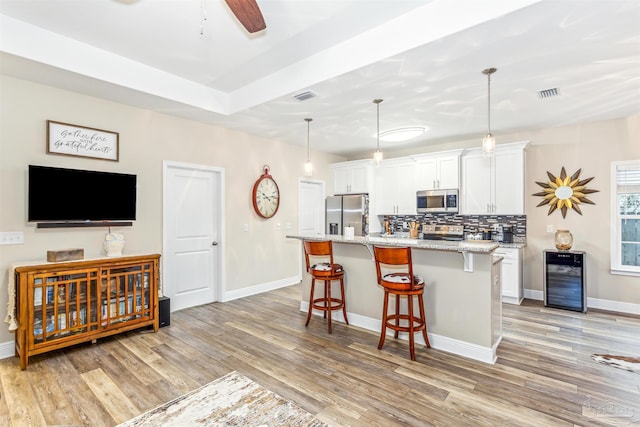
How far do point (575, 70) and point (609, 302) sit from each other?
3.44m

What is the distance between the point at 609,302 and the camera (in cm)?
450

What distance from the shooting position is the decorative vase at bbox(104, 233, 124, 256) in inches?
137

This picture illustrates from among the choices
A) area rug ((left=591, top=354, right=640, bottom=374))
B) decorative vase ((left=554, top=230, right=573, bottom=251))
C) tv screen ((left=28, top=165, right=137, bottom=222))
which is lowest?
area rug ((left=591, top=354, right=640, bottom=374))

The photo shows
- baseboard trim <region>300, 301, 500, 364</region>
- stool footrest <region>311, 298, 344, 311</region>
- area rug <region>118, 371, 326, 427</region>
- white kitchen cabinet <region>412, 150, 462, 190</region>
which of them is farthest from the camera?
white kitchen cabinet <region>412, 150, 462, 190</region>

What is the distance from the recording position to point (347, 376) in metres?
2.68

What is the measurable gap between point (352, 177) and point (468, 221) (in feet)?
7.79

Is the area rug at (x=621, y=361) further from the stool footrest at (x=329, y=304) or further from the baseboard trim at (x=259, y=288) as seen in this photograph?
the baseboard trim at (x=259, y=288)

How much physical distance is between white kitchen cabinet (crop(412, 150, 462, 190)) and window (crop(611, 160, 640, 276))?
2053 millimetres

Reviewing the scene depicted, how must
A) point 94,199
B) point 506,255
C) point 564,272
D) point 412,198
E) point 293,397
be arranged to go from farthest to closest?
point 412,198 < point 506,255 < point 564,272 < point 94,199 < point 293,397

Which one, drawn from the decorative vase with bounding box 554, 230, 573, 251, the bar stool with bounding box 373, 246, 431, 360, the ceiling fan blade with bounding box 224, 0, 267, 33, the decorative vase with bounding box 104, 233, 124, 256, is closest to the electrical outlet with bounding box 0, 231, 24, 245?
the decorative vase with bounding box 104, 233, 124, 256

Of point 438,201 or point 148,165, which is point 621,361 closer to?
point 438,201

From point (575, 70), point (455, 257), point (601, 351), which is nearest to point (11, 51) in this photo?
point (455, 257)

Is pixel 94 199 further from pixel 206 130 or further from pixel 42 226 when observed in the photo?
pixel 206 130

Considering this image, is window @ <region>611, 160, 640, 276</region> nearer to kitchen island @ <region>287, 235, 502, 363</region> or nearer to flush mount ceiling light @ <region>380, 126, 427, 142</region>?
kitchen island @ <region>287, 235, 502, 363</region>
